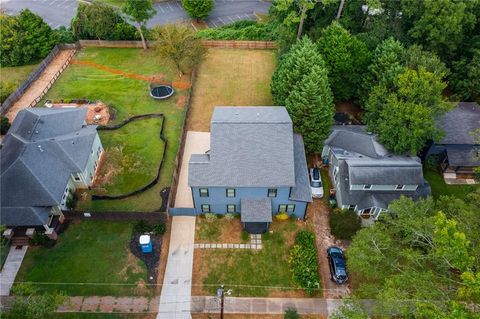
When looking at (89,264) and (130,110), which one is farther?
(130,110)

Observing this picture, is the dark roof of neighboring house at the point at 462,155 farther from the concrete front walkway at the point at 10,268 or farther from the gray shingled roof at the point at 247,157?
the concrete front walkway at the point at 10,268

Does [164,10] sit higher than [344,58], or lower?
lower

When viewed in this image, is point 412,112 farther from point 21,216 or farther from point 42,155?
point 21,216

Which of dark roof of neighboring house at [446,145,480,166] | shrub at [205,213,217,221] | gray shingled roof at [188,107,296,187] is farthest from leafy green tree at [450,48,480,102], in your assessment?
shrub at [205,213,217,221]


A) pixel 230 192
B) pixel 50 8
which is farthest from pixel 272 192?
pixel 50 8

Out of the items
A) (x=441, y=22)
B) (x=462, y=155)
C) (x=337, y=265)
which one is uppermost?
(x=441, y=22)

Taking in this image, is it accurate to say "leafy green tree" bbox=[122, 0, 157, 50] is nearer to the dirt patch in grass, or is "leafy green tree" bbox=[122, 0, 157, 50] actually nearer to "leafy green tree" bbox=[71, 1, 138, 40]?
"leafy green tree" bbox=[71, 1, 138, 40]

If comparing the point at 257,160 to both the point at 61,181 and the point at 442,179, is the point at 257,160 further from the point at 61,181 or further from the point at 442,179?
the point at 442,179

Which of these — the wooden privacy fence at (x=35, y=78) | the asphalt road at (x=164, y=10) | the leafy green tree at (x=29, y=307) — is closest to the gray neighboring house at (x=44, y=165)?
the leafy green tree at (x=29, y=307)
